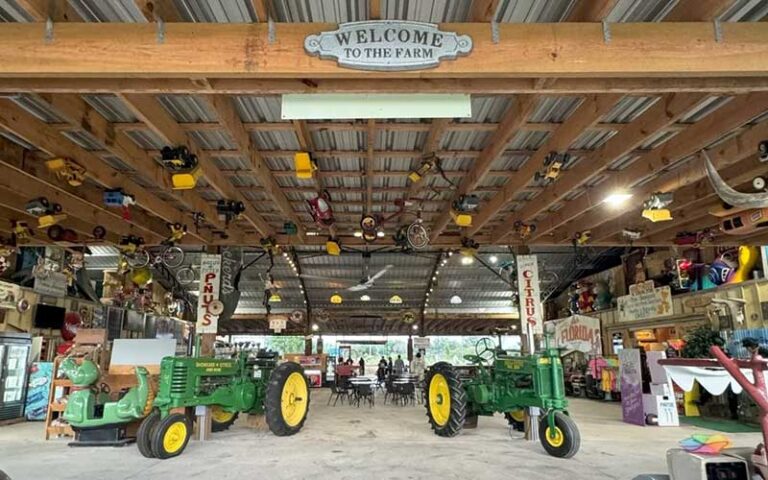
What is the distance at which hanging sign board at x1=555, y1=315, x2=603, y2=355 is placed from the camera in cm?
1469

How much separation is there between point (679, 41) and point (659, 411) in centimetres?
809

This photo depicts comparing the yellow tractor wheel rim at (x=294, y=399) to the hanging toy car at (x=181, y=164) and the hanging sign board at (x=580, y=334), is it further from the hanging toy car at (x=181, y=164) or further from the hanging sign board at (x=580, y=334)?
the hanging sign board at (x=580, y=334)

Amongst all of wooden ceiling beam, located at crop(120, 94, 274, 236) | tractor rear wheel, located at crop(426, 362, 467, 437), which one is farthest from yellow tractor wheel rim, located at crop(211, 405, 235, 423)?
wooden ceiling beam, located at crop(120, 94, 274, 236)

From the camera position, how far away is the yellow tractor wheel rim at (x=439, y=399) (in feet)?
25.3

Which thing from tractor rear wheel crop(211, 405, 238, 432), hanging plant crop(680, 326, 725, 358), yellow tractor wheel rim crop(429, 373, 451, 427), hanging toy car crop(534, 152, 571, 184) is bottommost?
tractor rear wheel crop(211, 405, 238, 432)

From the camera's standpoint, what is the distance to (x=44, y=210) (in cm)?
645

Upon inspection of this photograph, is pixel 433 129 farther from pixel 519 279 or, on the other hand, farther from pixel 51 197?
pixel 51 197

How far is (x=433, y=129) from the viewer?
5078 mm

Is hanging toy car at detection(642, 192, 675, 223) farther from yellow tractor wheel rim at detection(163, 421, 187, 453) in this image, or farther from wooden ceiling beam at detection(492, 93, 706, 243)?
yellow tractor wheel rim at detection(163, 421, 187, 453)

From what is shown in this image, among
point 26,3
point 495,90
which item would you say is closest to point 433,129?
point 495,90

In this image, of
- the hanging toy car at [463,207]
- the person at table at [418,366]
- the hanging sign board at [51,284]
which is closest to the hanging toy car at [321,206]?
the hanging toy car at [463,207]

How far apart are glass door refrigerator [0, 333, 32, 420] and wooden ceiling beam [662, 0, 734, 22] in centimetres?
1166

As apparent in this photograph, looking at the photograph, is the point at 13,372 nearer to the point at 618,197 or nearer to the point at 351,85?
the point at 351,85

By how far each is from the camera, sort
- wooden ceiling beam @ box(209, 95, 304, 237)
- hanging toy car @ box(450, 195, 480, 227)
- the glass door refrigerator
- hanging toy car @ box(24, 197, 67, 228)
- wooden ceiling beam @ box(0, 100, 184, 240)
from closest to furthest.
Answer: wooden ceiling beam @ box(0, 100, 184, 240), wooden ceiling beam @ box(209, 95, 304, 237), hanging toy car @ box(24, 197, 67, 228), hanging toy car @ box(450, 195, 480, 227), the glass door refrigerator
